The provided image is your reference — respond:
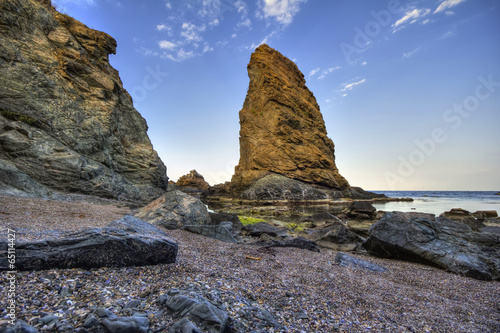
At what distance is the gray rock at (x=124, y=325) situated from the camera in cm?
165

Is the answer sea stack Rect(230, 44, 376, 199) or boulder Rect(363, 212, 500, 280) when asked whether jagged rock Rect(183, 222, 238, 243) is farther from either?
sea stack Rect(230, 44, 376, 199)

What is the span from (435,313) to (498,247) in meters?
6.28

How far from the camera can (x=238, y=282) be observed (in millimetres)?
3199

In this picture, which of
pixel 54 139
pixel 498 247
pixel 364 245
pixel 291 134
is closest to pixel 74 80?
pixel 54 139

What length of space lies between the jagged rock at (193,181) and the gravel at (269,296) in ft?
257

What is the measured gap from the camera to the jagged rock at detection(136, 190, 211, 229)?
803 cm

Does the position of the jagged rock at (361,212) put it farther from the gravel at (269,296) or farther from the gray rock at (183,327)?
the gray rock at (183,327)

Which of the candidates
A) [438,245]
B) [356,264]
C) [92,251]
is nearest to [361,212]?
[438,245]

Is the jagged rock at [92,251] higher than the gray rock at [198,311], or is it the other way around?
the jagged rock at [92,251]

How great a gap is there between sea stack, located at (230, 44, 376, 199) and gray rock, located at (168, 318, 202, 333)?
3985 cm

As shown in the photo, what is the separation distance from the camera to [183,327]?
1.80 metres

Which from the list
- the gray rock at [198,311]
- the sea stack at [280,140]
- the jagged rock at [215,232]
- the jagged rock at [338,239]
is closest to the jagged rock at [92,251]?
the gray rock at [198,311]

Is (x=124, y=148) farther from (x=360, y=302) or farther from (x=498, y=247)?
(x=498, y=247)
